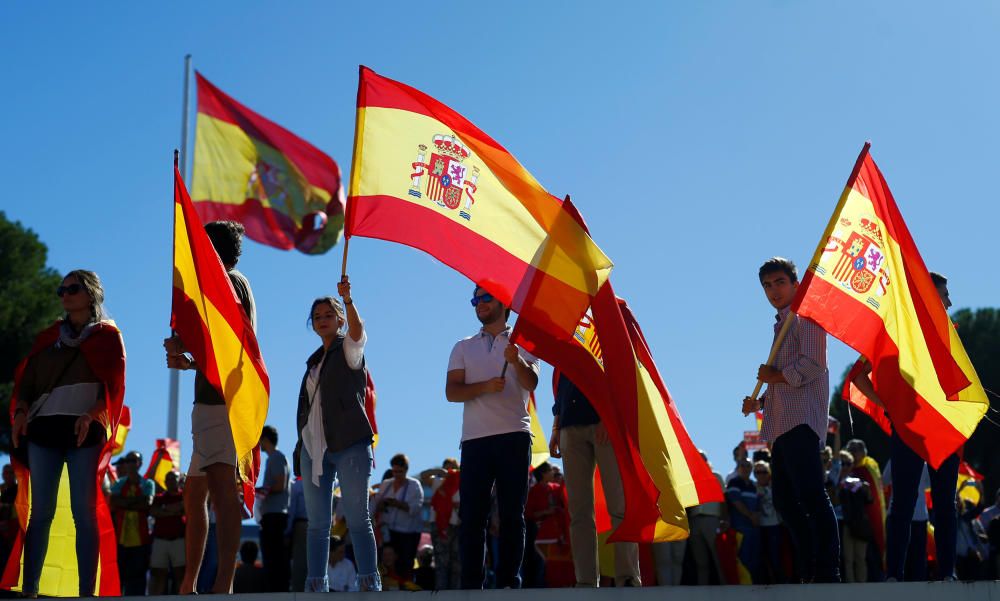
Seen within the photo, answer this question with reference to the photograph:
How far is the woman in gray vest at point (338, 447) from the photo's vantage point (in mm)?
6602

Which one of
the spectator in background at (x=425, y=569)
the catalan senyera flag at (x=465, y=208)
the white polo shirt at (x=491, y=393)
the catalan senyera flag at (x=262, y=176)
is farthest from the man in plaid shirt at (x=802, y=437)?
the catalan senyera flag at (x=262, y=176)

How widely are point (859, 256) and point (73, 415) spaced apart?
4.68m

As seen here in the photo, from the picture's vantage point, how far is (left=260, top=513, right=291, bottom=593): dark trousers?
12.0 metres

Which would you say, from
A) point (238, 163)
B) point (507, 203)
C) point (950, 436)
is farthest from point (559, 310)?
point (238, 163)

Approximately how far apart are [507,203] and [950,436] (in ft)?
10.0

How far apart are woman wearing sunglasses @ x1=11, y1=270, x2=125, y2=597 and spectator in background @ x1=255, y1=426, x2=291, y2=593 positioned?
198 inches

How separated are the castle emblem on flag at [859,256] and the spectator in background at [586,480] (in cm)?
171

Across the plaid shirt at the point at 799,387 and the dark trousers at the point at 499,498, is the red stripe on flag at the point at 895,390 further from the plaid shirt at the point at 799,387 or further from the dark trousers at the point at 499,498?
the dark trousers at the point at 499,498

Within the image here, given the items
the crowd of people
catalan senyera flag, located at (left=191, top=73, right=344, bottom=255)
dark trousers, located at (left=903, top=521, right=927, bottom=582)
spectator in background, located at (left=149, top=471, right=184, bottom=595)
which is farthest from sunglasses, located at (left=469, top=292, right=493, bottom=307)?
catalan senyera flag, located at (left=191, top=73, right=344, bottom=255)

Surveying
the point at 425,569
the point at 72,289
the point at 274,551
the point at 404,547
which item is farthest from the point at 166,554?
the point at 72,289

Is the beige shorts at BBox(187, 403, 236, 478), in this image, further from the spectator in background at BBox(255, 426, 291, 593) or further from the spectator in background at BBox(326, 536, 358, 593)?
the spectator in background at BBox(326, 536, 358, 593)

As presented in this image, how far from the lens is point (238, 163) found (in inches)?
706

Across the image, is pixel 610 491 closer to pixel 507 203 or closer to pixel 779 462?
pixel 779 462

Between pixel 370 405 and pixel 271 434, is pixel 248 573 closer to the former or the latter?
pixel 271 434
